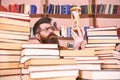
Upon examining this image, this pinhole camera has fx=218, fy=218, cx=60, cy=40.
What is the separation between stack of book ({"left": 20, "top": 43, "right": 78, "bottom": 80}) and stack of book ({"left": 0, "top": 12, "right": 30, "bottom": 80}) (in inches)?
5.5

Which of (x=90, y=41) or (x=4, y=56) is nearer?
(x=4, y=56)

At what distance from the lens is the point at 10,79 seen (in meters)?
1.06

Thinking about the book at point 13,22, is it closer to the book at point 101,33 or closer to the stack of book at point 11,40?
the stack of book at point 11,40

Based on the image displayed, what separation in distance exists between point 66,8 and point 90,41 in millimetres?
2274

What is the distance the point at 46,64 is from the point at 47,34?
772 mm

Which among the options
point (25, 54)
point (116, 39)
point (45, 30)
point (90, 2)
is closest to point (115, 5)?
point (90, 2)

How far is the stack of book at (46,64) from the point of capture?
85cm

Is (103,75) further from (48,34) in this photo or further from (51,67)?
(48,34)

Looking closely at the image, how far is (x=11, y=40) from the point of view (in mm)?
1130

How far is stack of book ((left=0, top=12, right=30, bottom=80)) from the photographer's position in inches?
41.8

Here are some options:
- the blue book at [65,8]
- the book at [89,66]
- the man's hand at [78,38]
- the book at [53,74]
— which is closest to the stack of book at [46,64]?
the book at [53,74]

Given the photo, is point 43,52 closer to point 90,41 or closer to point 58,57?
point 58,57

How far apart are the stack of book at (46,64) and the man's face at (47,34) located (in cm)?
60

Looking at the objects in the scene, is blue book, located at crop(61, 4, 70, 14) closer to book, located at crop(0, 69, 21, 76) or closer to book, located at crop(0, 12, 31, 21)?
book, located at crop(0, 12, 31, 21)
